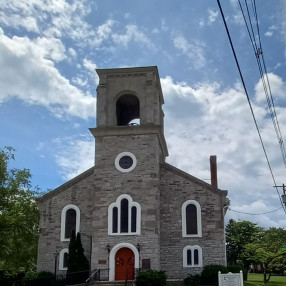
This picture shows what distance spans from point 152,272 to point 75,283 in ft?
17.0

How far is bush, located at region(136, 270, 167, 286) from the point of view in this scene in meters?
25.6

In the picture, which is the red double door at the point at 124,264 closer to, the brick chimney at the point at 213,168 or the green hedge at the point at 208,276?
the green hedge at the point at 208,276

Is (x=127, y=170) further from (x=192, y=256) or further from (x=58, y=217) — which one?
(x=192, y=256)

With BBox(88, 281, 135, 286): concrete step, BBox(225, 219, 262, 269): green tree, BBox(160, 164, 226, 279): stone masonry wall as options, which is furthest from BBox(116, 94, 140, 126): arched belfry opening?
BBox(225, 219, 262, 269): green tree

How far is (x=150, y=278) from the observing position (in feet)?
84.3

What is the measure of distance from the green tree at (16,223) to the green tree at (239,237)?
30.2m

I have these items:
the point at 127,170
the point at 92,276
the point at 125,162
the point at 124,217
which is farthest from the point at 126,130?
the point at 92,276

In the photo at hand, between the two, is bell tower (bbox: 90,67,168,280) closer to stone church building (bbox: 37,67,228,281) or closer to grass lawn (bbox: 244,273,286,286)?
stone church building (bbox: 37,67,228,281)

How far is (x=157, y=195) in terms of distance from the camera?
29.7m

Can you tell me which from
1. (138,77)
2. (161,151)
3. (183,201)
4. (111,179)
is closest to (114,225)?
(111,179)

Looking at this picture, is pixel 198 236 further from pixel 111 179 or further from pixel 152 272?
pixel 111 179

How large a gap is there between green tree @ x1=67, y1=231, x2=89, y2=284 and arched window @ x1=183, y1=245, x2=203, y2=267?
21.7 feet

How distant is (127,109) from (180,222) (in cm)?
1045

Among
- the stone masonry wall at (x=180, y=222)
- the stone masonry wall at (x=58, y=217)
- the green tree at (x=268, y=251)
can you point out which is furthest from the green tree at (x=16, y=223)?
the green tree at (x=268, y=251)
